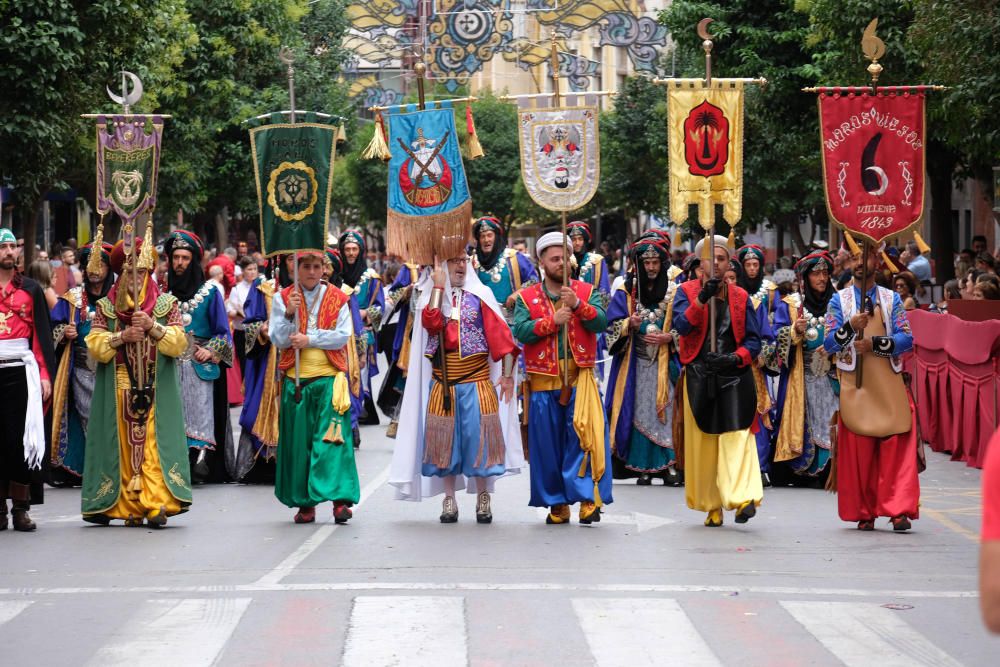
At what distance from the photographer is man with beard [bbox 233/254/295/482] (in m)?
15.3

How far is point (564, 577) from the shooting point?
32.2 feet

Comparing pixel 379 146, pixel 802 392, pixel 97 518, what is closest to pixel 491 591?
pixel 97 518

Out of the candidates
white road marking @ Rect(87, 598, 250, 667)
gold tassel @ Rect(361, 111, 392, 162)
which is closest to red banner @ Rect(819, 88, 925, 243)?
gold tassel @ Rect(361, 111, 392, 162)

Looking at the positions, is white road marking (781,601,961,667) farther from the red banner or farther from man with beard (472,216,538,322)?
man with beard (472,216,538,322)

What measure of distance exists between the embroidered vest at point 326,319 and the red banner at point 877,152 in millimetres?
3448

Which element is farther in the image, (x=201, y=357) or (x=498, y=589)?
(x=201, y=357)

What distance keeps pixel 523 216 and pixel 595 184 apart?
177 ft

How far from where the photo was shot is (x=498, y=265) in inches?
688

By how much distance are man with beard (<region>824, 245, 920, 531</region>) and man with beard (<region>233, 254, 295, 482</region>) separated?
517 cm

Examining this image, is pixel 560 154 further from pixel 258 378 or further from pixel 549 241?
pixel 258 378

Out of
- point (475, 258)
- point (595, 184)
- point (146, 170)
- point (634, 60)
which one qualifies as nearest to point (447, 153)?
point (595, 184)

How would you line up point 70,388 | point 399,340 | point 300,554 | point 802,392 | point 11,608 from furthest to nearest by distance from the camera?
1. point 399,340
2. point 802,392
3. point 70,388
4. point 300,554
5. point 11,608

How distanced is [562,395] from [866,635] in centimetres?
411

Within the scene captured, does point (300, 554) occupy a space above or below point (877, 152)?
below
